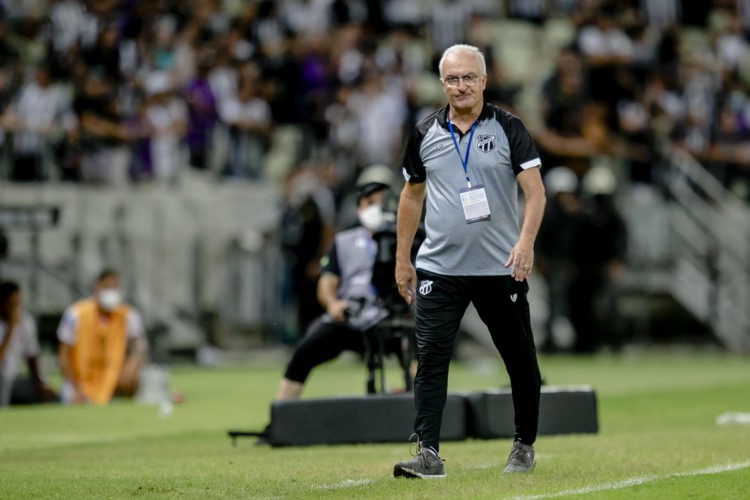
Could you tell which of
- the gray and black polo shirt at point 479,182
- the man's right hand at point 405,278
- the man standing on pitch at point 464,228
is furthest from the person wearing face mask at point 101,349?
the gray and black polo shirt at point 479,182

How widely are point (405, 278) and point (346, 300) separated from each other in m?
3.74

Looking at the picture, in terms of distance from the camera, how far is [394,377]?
18.0m

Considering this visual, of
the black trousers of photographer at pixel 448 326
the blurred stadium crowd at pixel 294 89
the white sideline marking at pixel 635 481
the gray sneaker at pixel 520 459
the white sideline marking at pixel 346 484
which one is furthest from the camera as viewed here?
the blurred stadium crowd at pixel 294 89

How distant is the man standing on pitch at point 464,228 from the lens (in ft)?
26.9

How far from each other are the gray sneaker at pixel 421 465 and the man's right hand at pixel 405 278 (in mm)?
862

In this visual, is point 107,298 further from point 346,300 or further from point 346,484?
point 346,484

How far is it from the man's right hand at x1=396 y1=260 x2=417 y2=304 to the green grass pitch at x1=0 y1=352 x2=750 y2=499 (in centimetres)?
104

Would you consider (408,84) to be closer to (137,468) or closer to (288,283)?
(288,283)

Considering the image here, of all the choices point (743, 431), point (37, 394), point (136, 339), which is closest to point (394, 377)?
point (136, 339)

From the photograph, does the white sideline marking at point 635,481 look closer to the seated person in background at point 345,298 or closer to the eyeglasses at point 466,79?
the eyeglasses at point 466,79

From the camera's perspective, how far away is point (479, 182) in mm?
8195

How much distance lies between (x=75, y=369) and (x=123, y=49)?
665 centimetres

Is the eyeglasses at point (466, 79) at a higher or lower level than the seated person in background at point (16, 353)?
higher

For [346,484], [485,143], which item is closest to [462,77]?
[485,143]
